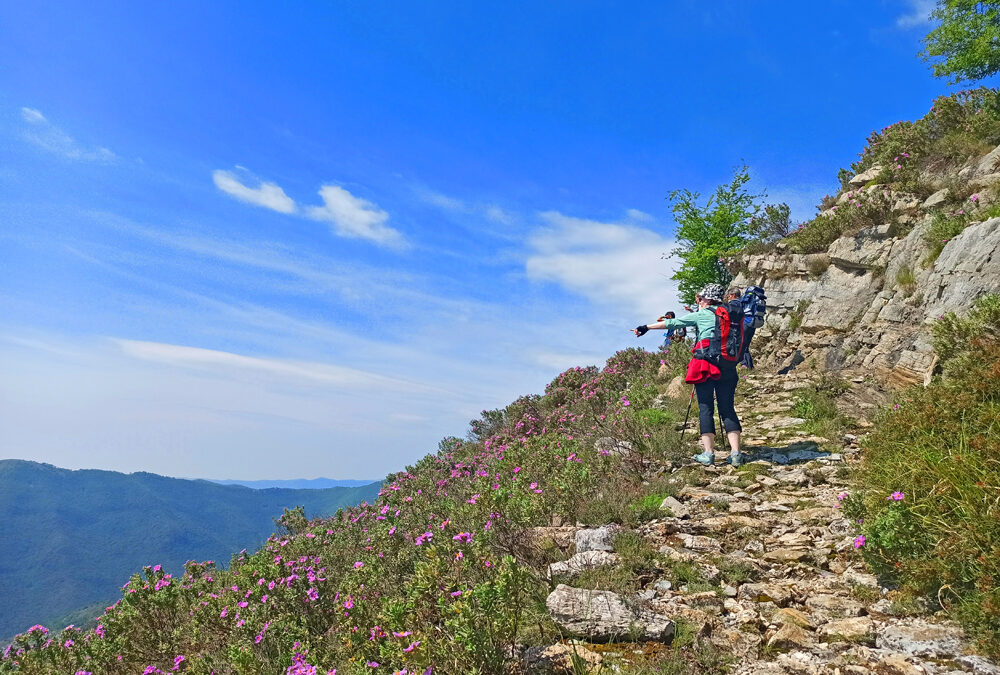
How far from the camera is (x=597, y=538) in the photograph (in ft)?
16.0

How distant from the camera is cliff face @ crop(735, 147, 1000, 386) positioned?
27.9 feet

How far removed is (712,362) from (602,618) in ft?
15.3

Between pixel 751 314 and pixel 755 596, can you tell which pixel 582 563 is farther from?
pixel 751 314

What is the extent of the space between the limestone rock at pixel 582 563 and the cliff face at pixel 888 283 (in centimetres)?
570

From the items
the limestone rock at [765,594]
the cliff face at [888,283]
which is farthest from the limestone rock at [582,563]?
the cliff face at [888,283]

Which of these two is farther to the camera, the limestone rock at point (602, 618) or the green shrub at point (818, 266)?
the green shrub at point (818, 266)

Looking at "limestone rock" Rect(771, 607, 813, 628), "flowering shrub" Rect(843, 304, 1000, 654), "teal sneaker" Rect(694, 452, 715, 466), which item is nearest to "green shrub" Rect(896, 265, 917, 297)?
"flowering shrub" Rect(843, 304, 1000, 654)

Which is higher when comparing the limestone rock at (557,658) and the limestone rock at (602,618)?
the limestone rock at (602,618)

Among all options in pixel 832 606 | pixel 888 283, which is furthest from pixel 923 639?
pixel 888 283

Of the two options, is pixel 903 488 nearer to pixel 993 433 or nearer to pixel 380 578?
pixel 993 433

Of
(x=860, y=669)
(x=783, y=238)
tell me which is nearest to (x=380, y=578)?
(x=860, y=669)

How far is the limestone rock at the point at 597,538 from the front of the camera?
4734 mm

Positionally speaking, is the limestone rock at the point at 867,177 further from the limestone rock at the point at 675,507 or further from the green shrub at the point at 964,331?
the limestone rock at the point at 675,507

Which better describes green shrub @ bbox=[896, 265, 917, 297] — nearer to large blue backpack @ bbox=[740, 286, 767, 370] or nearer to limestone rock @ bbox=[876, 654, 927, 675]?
large blue backpack @ bbox=[740, 286, 767, 370]
